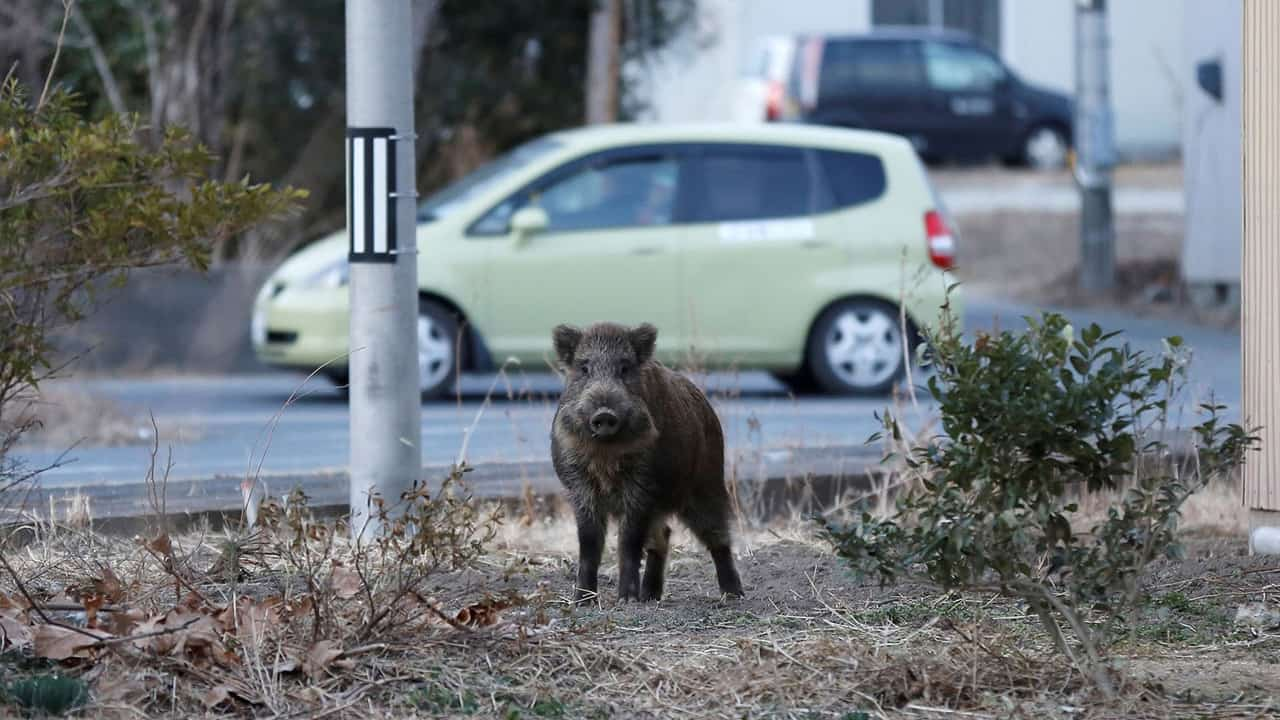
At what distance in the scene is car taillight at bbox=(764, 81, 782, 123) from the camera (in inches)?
1061

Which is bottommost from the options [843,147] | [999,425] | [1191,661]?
[1191,661]

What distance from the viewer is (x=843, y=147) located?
13523 mm

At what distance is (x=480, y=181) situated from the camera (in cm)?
1323

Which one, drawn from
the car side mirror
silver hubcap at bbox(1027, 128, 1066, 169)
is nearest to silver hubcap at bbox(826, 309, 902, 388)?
the car side mirror

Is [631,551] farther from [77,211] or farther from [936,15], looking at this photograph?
[936,15]

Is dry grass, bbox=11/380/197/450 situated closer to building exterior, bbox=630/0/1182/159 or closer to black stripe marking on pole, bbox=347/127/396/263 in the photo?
black stripe marking on pole, bbox=347/127/396/263

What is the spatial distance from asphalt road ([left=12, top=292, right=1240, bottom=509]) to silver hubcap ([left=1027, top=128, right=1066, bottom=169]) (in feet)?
45.3

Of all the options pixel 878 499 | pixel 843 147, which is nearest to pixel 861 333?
pixel 843 147

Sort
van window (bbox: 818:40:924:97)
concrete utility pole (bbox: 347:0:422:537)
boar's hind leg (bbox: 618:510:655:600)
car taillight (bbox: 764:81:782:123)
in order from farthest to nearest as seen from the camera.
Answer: van window (bbox: 818:40:924:97), car taillight (bbox: 764:81:782:123), concrete utility pole (bbox: 347:0:422:537), boar's hind leg (bbox: 618:510:655:600)

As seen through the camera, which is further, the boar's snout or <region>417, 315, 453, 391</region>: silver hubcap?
<region>417, 315, 453, 391</region>: silver hubcap

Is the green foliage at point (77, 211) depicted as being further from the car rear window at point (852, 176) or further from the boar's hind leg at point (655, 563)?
the car rear window at point (852, 176)

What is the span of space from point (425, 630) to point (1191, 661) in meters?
2.16

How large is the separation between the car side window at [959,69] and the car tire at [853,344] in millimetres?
15622

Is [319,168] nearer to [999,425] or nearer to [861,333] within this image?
[861,333]
